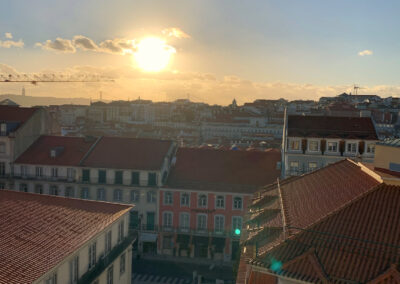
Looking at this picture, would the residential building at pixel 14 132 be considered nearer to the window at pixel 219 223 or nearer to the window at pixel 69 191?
the window at pixel 69 191

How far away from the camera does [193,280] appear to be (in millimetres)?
39125

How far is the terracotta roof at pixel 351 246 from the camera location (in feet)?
42.1

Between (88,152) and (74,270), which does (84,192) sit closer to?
(88,152)

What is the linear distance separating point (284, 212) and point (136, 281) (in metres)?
23.8

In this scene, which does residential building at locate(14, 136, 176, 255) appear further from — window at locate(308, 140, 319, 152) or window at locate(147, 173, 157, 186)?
window at locate(308, 140, 319, 152)

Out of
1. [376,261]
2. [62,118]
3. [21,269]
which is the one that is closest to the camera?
[376,261]

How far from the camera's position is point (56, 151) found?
50031mm

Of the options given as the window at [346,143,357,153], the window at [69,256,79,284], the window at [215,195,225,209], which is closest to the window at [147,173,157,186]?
the window at [215,195,225,209]

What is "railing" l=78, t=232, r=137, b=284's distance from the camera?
21.8 metres

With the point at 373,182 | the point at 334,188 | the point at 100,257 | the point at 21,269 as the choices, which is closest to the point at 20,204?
the point at 100,257

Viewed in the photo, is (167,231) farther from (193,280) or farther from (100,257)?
(100,257)

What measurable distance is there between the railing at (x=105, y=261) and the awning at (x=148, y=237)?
16047 mm

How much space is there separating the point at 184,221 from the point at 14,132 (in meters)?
23.1

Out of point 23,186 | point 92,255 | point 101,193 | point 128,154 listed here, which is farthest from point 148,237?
point 92,255
